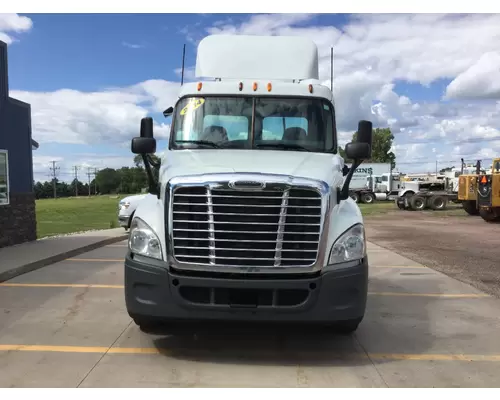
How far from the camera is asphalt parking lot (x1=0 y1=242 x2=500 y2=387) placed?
14.0 feet

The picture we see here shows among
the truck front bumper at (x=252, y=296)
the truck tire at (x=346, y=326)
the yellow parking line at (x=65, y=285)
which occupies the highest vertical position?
the truck front bumper at (x=252, y=296)

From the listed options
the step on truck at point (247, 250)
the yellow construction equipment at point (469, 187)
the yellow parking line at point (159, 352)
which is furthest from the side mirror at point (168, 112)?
the yellow construction equipment at point (469, 187)

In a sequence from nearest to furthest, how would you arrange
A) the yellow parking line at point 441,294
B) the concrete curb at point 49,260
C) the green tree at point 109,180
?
the yellow parking line at point 441,294
the concrete curb at point 49,260
the green tree at point 109,180

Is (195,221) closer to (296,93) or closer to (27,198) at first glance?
(296,93)

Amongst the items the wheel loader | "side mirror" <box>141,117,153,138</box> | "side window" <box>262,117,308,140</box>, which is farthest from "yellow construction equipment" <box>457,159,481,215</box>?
"side mirror" <box>141,117,153,138</box>

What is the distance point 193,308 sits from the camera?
4438 millimetres

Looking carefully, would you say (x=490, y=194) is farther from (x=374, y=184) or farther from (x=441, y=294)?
(x=374, y=184)

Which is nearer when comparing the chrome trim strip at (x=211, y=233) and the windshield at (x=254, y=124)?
the chrome trim strip at (x=211, y=233)

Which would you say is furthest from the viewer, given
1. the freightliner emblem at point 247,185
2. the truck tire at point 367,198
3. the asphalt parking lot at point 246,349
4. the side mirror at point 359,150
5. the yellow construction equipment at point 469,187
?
the truck tire at point 367,198

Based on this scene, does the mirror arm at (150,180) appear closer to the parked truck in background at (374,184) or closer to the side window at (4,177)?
the side window at (4,177)

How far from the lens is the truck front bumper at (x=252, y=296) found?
14.5 ft

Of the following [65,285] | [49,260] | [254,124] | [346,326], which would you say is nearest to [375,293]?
[346,326]

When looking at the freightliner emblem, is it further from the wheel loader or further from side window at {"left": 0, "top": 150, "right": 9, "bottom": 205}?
the wheel loader
